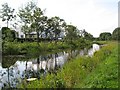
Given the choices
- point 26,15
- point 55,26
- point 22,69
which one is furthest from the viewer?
point 55,26

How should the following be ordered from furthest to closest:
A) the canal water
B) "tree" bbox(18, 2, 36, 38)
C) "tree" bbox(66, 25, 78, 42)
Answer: "tree" bbox(66, 25, 78, 42)
"tree" bbox(18, 2, 36, 38)
the canal water

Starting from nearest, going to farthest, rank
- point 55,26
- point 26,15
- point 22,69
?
point 22,69, point 26,15, point 55,26

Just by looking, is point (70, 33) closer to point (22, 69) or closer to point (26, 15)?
point (26, 15)

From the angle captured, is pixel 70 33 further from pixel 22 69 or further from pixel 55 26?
pixel 22 69

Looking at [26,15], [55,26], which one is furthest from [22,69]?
[55,26]

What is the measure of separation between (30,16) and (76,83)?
32.9m

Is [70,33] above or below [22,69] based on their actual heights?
above

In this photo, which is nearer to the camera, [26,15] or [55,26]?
[26,15]

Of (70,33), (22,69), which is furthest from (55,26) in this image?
(22,69)

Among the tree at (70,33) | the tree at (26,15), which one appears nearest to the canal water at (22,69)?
the tree at (26,15)

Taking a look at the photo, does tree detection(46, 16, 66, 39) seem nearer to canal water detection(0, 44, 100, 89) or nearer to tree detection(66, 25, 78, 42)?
tree detection(66, 25, 78, 42)

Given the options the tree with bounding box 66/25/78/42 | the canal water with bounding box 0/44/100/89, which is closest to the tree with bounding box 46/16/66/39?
the tree with bounding box 66/25/78/42

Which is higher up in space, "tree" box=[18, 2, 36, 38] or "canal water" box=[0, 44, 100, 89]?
"tree" box=[18, 2, 36, 38]

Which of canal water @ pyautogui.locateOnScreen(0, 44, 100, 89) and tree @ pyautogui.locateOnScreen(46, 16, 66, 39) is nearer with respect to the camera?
canal water @ pyautogui.locateOnScreen(0, 44, 100, 89)
